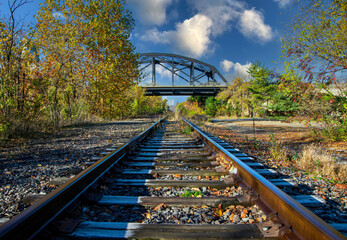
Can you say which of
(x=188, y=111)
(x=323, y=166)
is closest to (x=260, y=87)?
(x=188, y=111)

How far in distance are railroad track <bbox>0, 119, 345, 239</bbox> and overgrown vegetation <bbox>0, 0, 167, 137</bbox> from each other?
4.13m

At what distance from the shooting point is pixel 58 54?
10000 millimetres

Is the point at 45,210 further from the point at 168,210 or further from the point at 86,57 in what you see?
the point at 86,57

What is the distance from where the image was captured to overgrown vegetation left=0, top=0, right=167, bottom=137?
5.97 metres

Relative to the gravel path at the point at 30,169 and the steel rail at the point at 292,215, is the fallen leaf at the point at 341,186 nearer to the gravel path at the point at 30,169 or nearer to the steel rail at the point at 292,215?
the steel rail at the point at 292,215

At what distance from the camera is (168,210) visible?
5.94 feet

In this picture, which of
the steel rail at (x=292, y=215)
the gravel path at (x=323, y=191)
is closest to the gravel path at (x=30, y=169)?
the steel rail at (x=292, y=215)

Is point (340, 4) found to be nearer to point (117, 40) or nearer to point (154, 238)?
point (154, 238)

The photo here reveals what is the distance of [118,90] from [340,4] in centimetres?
1138

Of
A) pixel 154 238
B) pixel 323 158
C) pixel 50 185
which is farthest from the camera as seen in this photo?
pixel 323 158

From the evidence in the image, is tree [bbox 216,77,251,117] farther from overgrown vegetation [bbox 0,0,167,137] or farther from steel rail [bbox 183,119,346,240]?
steel rail [bbox 183,119,346,240]

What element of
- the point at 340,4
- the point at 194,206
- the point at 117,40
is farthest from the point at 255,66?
the point at 194,206

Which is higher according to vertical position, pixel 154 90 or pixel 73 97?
pixel 154 90

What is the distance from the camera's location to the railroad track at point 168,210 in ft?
4.46
